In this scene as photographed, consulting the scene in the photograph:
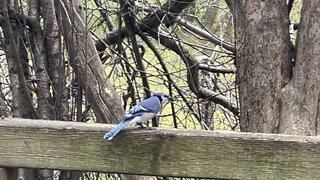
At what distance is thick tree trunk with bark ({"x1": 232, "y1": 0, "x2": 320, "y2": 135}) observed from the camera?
258cm

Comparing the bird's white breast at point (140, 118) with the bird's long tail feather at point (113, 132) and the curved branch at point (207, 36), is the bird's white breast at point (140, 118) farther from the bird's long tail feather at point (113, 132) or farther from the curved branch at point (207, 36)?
the curved branch at point (207, 36)

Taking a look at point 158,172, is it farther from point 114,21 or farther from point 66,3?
point 114,21

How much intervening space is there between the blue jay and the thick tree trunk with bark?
649mm

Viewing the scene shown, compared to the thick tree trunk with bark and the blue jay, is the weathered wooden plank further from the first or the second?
the thick tree trunk with bark

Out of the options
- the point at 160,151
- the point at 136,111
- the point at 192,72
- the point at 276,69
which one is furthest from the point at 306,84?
the point at 192,72

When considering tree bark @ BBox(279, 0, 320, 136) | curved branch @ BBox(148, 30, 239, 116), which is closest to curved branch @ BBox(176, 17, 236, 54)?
curved branch @ BBox(148, 30, 239, 116)

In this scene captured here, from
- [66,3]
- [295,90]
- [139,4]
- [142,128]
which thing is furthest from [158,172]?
[139,4]

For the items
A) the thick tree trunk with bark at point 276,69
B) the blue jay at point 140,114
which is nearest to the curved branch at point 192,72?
the thick tree trunk with bark at point 276,69

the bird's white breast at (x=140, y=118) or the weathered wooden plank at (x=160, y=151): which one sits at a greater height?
the bird's white breast at (x=140, y=118)

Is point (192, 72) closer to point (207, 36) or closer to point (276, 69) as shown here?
point (207, 36)

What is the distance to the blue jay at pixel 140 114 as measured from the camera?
1.65m

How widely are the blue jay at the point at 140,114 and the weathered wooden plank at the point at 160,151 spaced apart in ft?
0.09

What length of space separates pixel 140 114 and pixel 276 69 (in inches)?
39.9

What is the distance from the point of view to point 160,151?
163 centimetres
